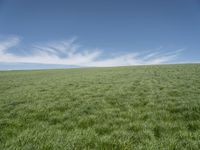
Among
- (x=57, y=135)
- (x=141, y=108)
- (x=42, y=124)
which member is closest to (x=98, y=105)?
(x=141, y=108)

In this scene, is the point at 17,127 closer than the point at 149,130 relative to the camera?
No

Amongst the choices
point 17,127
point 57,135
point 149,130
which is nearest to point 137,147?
point 149,130

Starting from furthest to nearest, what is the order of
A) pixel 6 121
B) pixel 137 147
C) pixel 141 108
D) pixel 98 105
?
pixel 98 105 < pixel 141 108 < pixel 6 121 < pixel 137 147

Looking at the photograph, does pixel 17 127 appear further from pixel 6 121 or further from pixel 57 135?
pixel 57 135

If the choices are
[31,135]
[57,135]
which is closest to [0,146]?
[31,135]

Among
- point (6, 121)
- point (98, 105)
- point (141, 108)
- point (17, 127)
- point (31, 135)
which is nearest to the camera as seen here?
point (31, 135)

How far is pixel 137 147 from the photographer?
5078 mm

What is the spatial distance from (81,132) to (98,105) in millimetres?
4089

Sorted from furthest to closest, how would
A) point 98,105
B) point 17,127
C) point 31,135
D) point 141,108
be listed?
1. point 98,105
2. point 141,108
3. point 17,127
4. point 31,135

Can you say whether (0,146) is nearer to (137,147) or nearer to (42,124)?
(42,124)

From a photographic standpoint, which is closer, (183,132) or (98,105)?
(183,132)

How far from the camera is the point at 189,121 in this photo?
23.3 ft

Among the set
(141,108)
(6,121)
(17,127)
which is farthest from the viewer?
(141,108)

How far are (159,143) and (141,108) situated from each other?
4009 millimetres
